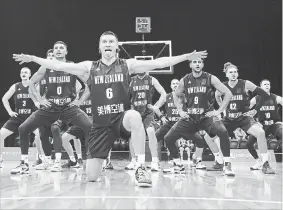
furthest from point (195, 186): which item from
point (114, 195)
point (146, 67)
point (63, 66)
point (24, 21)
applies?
point (24, 21)

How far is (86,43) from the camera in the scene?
13.7m

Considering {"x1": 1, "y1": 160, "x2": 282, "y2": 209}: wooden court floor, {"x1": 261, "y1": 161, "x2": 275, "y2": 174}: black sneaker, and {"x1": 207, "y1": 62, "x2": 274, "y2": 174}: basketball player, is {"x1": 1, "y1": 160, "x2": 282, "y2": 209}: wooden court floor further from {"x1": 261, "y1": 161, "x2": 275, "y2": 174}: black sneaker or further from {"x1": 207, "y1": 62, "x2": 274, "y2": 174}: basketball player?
{"x1": 207, "y1": 62, "x2": 274, "y2": 174}: basketball player

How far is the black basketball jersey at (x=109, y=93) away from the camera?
14.3 ft

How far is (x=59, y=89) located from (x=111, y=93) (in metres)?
2.22

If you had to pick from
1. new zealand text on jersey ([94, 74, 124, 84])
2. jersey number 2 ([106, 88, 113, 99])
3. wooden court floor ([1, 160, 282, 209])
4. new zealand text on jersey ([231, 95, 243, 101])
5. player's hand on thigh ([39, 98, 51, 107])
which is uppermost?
new zealand text on jersey ([94, 74, 124, 84])

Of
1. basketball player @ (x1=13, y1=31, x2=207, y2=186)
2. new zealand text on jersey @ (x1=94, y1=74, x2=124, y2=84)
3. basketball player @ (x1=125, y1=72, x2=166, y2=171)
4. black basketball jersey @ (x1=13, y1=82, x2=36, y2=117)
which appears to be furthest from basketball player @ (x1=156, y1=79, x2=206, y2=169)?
black basketball jersey @ (x1=13, y1=82, x2=36, y2=117)

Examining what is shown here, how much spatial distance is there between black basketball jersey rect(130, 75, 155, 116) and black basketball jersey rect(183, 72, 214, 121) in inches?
50.7

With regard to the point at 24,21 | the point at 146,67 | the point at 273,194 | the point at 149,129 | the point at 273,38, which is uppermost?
the point at 24,21

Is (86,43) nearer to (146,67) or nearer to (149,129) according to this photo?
(149,129)

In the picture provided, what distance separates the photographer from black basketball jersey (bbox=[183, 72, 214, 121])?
6.15 metres

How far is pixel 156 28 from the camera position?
13.6 metres

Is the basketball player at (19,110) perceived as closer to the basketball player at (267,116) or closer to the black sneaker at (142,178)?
the black sneaker at (142,178)

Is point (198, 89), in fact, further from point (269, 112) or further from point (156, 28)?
point (156, 28)

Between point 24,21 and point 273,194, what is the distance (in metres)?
11.8
